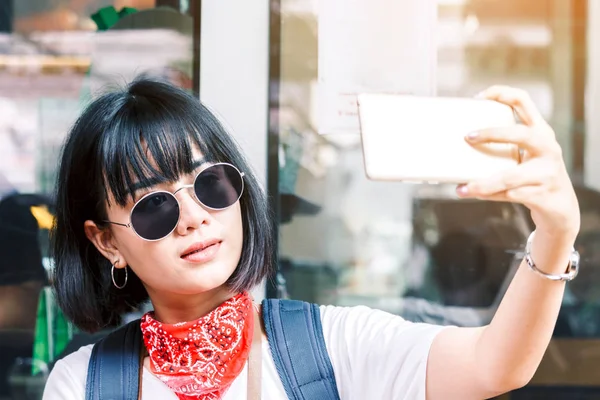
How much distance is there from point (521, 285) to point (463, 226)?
1.11 meters

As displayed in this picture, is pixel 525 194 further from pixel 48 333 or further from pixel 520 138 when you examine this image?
pixel 48 333

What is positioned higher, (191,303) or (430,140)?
(430,140)

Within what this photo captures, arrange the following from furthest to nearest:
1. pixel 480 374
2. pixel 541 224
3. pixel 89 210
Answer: pixel 89 210, pixel 480 374, pixel 541 224

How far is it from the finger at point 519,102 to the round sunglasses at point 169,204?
535 mm

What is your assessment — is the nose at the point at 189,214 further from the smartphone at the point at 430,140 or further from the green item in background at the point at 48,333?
the green item in background at the point at 48,333

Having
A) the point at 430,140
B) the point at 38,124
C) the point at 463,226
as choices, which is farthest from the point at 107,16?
the point at 430,140

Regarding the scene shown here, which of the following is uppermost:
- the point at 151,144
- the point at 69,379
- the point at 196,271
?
the point at 151,144

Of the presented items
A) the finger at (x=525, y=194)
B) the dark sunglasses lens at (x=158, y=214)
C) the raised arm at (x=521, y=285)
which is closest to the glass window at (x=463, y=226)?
the dark sunglasses lens at (x=158, y=214)

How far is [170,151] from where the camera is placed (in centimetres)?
126

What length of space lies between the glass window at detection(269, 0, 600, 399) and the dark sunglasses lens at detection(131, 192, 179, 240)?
0.80m

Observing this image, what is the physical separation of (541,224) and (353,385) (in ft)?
A: 1.71

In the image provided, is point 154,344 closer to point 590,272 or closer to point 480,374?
point 480,374

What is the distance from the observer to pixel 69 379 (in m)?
1.30

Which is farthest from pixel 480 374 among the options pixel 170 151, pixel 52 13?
pixel 52 13
